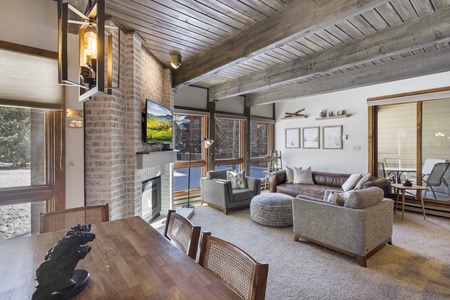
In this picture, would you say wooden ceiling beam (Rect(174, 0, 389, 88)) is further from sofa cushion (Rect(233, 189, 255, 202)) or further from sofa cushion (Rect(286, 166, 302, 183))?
sofa cushion (Rect(286, 166, 302, 183))

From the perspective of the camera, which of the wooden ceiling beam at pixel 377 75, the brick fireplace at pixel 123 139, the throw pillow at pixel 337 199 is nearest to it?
the brick fireplace at pixel 123 139

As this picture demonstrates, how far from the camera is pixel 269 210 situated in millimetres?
3750

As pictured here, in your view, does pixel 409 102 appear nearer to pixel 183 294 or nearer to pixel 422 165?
pixel 422 165

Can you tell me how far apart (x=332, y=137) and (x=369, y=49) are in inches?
122

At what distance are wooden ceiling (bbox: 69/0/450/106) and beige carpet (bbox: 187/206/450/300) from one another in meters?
2.48

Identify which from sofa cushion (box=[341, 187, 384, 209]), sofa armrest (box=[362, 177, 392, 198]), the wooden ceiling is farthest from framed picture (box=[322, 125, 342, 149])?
sofa cushion (box=[341, 187, 384, 209])

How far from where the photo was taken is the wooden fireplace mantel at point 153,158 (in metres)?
2.93

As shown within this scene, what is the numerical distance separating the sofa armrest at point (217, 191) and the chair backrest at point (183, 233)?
2.87 meters

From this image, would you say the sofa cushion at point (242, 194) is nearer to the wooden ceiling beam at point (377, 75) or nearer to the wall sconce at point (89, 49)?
the wooden ceiling beam at point (377, 75)

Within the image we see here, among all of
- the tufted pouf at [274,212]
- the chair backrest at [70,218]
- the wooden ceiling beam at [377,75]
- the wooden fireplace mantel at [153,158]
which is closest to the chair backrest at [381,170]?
the wooden ceiling beam at [377,75]

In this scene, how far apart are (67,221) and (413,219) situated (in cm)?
534

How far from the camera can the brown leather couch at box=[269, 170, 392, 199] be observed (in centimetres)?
440

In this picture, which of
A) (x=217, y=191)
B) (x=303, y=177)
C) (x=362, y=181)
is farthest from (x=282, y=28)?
(x=303, y=177)

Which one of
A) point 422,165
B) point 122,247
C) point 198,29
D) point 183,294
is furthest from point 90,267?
point 422,165
